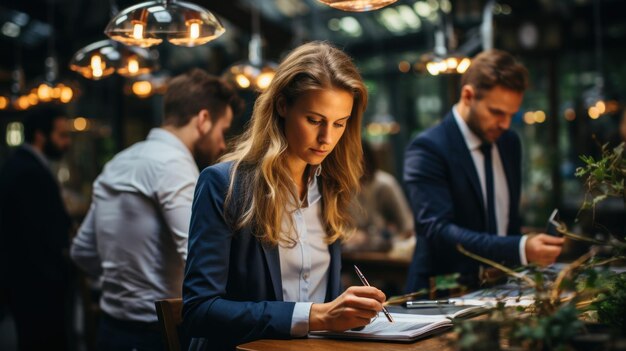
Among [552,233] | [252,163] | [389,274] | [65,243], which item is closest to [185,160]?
[252,163]

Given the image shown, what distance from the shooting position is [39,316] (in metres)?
4.92

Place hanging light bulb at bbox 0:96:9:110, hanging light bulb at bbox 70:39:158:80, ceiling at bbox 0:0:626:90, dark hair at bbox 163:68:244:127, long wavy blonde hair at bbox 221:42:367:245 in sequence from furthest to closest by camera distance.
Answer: ceiling at bbox 0:0:626:90 → hanging light bulb at bbox 0:96:9:110 → hanging light bulb at bbox 70:39:158:80 → dark hair at bbox 163:68:244:127 → long wavy blonde hair at bbox 221:42:367:245

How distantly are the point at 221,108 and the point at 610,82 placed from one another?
773 centimetres

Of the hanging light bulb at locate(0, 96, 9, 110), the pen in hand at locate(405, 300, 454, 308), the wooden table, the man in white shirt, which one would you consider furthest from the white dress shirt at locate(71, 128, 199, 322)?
the hanging light bulb at locate(0, 96, 9, 110)

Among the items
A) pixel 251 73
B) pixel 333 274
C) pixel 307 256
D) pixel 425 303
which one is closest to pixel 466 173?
pixel 425 303

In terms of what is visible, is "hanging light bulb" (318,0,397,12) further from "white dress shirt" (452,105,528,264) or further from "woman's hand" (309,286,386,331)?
"white dress shirt" (452,105,528,264)

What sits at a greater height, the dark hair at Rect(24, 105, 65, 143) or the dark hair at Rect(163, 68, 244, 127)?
the dark hair at Rect(163, 68, 244, 127)

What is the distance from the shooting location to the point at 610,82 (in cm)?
964

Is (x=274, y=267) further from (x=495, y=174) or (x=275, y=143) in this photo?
(x=495, y=174)

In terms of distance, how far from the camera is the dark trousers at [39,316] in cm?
489

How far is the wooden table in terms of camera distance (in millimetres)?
1848

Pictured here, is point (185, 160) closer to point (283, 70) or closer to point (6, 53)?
point (283, 70)

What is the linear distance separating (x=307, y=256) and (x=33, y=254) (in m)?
3.23

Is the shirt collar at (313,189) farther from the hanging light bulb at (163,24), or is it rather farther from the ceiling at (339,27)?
the ceiling at (339,27)
